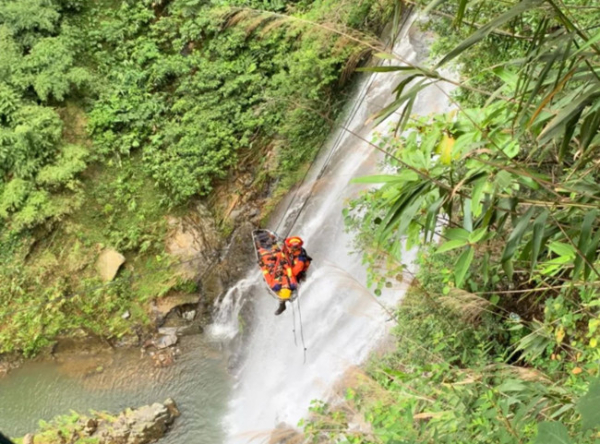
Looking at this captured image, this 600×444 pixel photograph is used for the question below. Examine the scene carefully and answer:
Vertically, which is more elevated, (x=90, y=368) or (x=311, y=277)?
(x=90, y=368)

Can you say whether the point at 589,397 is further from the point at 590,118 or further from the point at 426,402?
the point at 426,402

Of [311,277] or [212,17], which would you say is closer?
[311,277]

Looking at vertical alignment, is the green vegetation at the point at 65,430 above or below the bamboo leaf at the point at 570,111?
above

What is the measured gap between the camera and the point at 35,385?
6738 mm

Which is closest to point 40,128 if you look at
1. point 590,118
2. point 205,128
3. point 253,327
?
point 205,128

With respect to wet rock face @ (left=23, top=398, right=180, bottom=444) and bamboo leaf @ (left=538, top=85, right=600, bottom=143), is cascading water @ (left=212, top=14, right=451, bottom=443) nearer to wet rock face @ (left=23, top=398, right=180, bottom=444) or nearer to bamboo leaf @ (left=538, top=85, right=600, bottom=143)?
wet rock face @ (left=23, top=398, right=180, bottom=444)

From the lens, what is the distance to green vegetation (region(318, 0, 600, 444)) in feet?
4.60

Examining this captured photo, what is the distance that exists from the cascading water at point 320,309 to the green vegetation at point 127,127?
21.6 inches

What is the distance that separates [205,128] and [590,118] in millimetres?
6420

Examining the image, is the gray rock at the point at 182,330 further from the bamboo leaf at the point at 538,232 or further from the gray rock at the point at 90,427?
the bamboo leaf at the point at 538,232

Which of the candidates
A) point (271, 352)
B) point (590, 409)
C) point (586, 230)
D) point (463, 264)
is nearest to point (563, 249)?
point (586, 230)

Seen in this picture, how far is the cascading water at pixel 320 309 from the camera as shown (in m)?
5.83

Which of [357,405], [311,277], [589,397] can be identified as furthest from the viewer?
[311,277]

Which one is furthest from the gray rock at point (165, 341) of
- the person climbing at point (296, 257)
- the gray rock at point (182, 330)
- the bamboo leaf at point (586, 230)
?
the bamboo leaf at point (586, 230)
